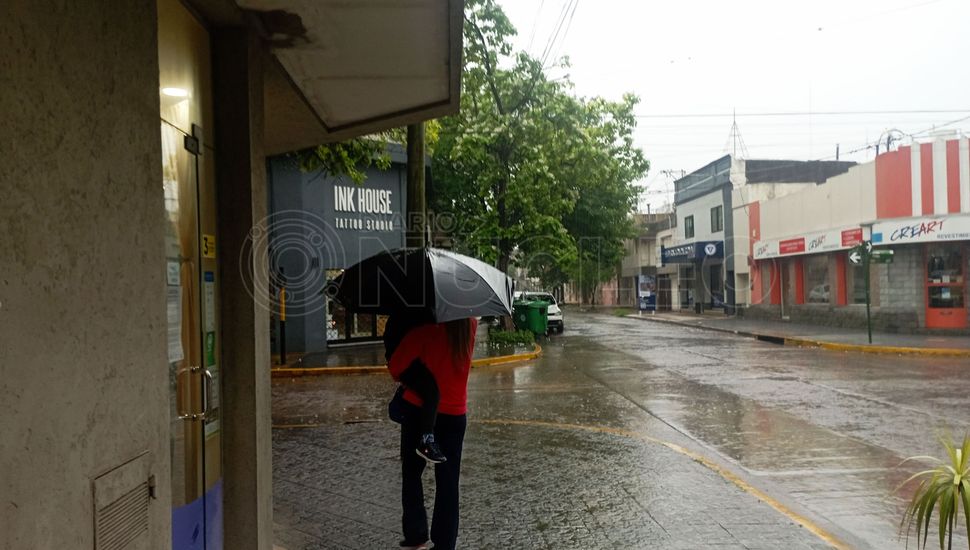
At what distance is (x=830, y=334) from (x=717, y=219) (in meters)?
16.3

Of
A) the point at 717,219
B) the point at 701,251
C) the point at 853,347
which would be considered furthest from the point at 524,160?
the point at 717,219

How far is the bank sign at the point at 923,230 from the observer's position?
20.9 m

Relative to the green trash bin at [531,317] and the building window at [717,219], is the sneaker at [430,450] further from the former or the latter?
the building window at [717,219]

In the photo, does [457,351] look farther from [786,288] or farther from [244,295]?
[786,288]

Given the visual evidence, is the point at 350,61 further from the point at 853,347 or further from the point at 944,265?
the point at 944,265

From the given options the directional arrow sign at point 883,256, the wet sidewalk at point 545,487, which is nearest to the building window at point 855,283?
the directional arrow sign at point 883,256

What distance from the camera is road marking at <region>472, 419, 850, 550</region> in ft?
16.0

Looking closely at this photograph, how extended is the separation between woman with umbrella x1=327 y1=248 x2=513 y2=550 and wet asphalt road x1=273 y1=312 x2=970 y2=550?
54cm

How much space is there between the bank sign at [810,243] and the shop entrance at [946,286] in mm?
2356

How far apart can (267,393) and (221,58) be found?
199 centimetres

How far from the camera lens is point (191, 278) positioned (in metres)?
3.50

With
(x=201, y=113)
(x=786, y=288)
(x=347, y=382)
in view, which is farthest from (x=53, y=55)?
(x=786, y=288)

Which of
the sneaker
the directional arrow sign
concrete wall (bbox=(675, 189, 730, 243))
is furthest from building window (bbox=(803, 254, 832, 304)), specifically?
the sneaker

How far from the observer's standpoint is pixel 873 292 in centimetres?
2373
